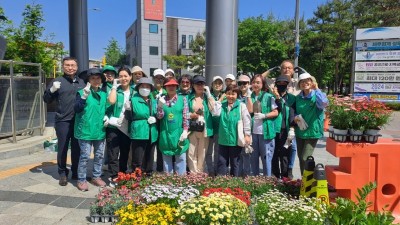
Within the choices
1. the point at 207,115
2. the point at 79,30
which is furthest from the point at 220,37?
the point at 79,30

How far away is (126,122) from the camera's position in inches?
197

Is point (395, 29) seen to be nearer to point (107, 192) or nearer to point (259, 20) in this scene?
point (107, 192)

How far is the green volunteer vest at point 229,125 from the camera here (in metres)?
4.82

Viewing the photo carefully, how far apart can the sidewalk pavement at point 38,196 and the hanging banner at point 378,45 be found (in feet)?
26.3

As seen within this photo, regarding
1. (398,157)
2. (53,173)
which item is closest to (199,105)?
(398,157)

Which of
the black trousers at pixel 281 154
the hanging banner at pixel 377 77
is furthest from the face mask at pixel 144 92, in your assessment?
the hanging banner at pixel 377 77

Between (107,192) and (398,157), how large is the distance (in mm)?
3548

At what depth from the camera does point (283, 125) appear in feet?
17.2

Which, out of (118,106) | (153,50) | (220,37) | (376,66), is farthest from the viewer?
(153,50)

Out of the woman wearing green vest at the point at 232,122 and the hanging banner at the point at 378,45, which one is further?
the hanging banner at the point at 378,45

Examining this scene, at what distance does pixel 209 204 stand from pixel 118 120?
2.38 metres

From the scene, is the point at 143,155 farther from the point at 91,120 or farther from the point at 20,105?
the point at 20,105

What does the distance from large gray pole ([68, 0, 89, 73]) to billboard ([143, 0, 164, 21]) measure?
46.8 meters

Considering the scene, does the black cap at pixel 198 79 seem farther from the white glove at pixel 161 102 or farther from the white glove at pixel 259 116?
the white glove at pixel 259 116
